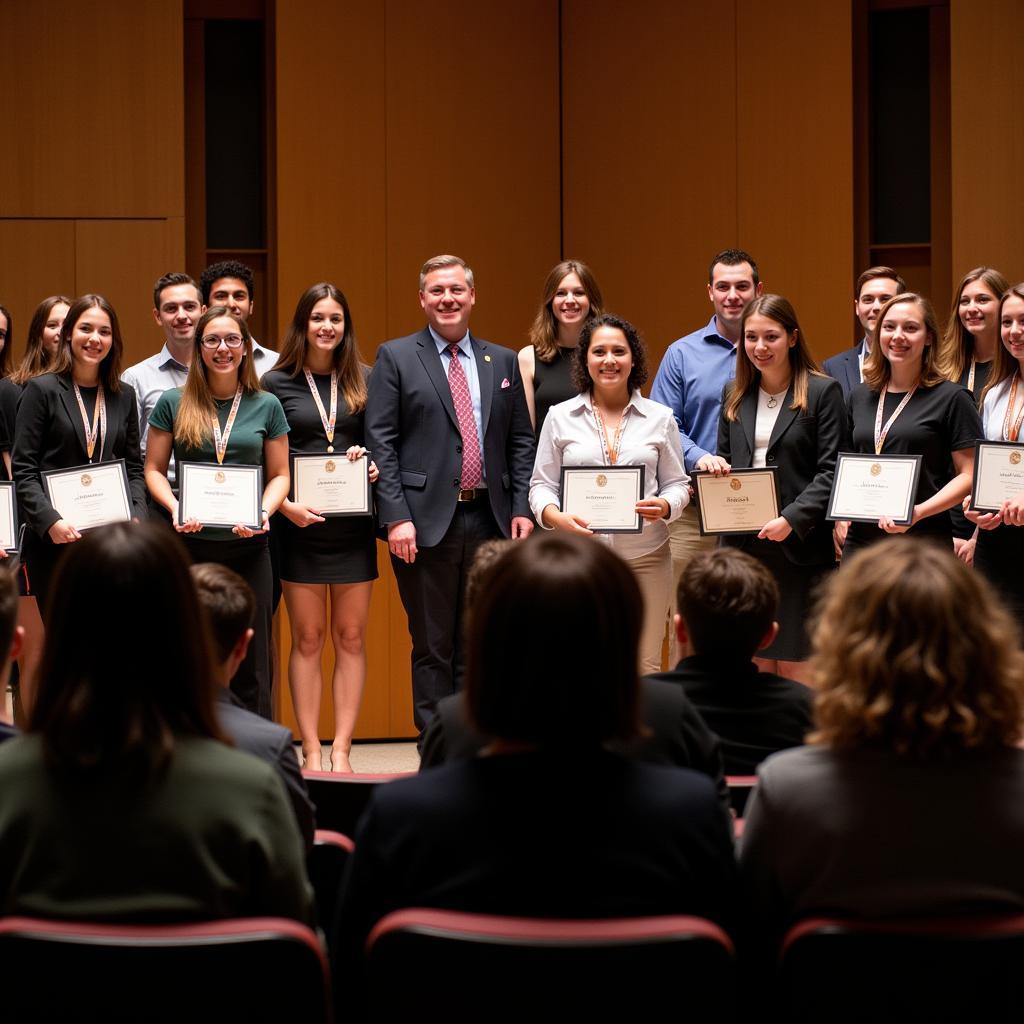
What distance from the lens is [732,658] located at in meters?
2.73

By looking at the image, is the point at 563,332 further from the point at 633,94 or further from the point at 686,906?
the point at 686,906

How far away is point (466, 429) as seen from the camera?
5.10 metres

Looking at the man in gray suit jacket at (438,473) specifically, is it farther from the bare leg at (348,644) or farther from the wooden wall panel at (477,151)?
the wooden wall panel at (477,151)

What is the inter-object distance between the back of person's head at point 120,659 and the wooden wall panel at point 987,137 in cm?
564

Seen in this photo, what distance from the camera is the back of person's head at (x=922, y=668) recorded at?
172cm

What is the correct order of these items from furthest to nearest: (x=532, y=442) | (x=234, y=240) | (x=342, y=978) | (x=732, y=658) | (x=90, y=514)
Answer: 1. (x=234, y=240)
2. (x=532, y=442)
3. (x=90, y=514)
4. (x=732, y=658)
5. (x=342, y=978)

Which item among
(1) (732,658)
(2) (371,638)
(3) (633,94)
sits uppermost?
(3) (633,94)

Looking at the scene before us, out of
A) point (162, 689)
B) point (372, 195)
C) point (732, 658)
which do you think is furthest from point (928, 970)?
point (372, 195)

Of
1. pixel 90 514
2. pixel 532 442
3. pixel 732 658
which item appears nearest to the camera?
pixel 732 658

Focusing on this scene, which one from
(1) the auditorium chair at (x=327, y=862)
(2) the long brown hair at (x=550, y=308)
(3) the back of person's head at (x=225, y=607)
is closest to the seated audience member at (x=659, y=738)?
(1) the auditorium chair at (x=327, y=862)

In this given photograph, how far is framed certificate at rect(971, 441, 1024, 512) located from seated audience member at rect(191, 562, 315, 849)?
2982mm

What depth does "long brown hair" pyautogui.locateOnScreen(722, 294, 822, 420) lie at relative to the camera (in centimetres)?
493

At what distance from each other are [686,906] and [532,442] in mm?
3662

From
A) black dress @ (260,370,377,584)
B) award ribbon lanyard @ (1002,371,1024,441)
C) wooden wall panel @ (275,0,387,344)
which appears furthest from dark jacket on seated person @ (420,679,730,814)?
wooden wall panel @ (275,0,387,344)
